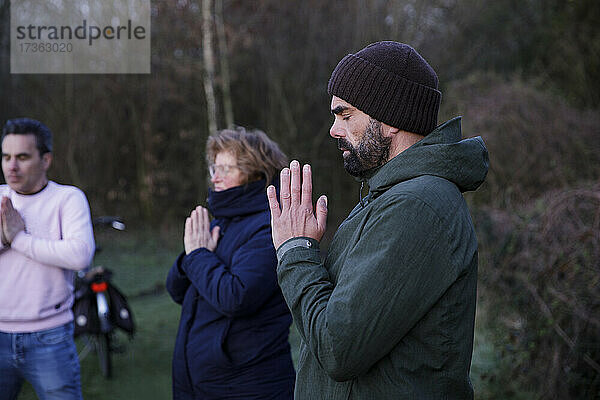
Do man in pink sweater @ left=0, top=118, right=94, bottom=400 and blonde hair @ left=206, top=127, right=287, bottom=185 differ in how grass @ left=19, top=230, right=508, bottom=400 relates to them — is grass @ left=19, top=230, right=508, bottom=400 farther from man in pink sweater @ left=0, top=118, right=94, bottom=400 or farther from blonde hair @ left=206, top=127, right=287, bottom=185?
blonde hair @ left=206, top=127, right=287, bottom=185

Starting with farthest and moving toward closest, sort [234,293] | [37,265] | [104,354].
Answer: [104,354] < [37,265] < [234,293]

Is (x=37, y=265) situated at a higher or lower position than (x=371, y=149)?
lower

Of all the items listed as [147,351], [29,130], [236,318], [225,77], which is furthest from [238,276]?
[225,77]

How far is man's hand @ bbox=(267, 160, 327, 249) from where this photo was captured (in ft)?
5.38

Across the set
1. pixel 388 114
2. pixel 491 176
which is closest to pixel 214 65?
pixel 491 176

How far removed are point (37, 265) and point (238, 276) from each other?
39.5 inches

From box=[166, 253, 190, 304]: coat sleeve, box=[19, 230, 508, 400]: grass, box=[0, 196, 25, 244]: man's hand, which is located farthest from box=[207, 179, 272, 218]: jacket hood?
box=[19, 230, 508, 400]: grass

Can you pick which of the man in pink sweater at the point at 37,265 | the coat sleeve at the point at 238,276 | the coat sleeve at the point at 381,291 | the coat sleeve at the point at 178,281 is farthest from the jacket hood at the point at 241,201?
the coat sleeve at the point at 381,291

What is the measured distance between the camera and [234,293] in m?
2.35

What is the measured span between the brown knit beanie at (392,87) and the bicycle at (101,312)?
3646 mm

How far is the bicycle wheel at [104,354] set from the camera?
470 cm

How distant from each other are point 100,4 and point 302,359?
9.08 m

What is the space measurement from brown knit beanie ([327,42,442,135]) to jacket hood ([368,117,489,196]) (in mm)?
68

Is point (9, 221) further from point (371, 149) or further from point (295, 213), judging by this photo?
point (371, 149)
